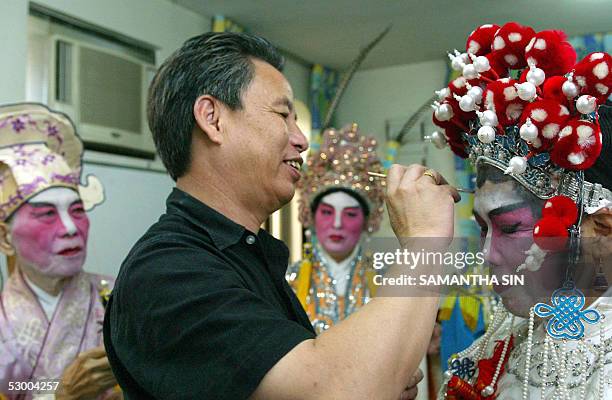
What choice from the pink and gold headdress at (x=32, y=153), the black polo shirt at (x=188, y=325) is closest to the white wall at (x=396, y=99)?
the pink and gold headdress at (x=32, y=153)

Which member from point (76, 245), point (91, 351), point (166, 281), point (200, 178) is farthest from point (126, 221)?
point (166, 281)

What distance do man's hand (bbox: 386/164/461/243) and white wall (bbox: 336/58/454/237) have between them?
360 cm

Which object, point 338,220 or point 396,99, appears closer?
point 338,220

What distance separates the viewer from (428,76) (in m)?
4.80

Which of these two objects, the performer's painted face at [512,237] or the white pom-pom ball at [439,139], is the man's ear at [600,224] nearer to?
the performer's painted face at [512,237]

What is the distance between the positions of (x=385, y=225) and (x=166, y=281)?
3.07 m

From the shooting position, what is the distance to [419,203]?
3.34ft

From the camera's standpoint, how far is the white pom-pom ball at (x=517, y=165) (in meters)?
1.09

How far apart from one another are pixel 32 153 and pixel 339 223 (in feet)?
5.06

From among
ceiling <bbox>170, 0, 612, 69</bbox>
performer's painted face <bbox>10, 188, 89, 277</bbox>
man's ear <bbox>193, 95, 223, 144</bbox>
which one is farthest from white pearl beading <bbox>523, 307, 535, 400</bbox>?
ceiling <bbox>170, 0, 612, 69</bbox>

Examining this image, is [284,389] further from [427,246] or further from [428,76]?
[428,76]

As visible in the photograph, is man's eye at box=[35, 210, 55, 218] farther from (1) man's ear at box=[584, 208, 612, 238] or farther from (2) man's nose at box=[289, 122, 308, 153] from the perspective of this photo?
(1) man's ear at box=[584, 208, 612, 238]

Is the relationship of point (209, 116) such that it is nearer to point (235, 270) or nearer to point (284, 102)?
point (284, 102)

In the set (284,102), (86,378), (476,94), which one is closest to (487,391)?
(476,94)
